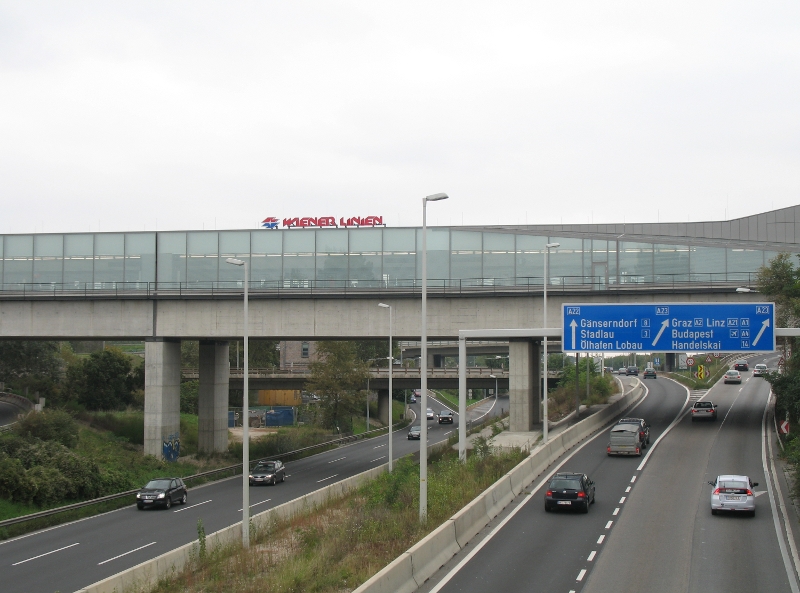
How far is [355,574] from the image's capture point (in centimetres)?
1725

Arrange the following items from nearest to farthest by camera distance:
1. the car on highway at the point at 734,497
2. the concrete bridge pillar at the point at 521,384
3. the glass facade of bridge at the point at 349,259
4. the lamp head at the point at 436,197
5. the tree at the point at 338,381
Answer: the lamp head at the point at 436,197, the car on highway at the point at 734,497, the glass facade of bridge at the point at 349,259, the concrete bridge pillar at the point at 521,384, the tree at the point at 338,381

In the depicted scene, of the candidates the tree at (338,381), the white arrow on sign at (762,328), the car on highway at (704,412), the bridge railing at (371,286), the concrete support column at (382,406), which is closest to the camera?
the white arrow on sign at (762,328)

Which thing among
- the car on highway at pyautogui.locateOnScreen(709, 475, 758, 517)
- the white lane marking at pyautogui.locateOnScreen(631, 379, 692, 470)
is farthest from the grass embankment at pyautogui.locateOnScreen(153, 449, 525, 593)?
the white lane marking at pyautogui.locateOnScreen(631, 379, 692, 470)

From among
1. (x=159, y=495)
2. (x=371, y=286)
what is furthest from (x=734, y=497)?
(x=371, y=286)

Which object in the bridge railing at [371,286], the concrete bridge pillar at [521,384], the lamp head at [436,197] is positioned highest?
the lamp head at [436,197]

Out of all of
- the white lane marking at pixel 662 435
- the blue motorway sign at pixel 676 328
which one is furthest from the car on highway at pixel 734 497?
the white lane marking at pixel 662 435

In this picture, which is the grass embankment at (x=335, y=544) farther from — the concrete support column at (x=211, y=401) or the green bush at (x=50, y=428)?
the concrete support column at (x=211, y=401)

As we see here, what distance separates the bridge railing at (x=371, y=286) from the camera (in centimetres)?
4781

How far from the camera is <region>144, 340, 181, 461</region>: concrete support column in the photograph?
4966 cm

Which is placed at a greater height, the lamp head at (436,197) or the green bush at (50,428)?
the lamp head at (436,197)

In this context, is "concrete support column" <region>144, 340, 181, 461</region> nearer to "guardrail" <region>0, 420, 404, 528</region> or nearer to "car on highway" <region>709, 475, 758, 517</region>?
"guardrail" <region>0, 420, 404, 528</region>

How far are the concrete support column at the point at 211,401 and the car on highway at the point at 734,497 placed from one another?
3837 cm

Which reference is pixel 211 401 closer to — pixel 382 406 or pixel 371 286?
pixel 371 286

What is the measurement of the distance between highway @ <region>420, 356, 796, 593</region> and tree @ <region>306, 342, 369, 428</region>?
119 feet
